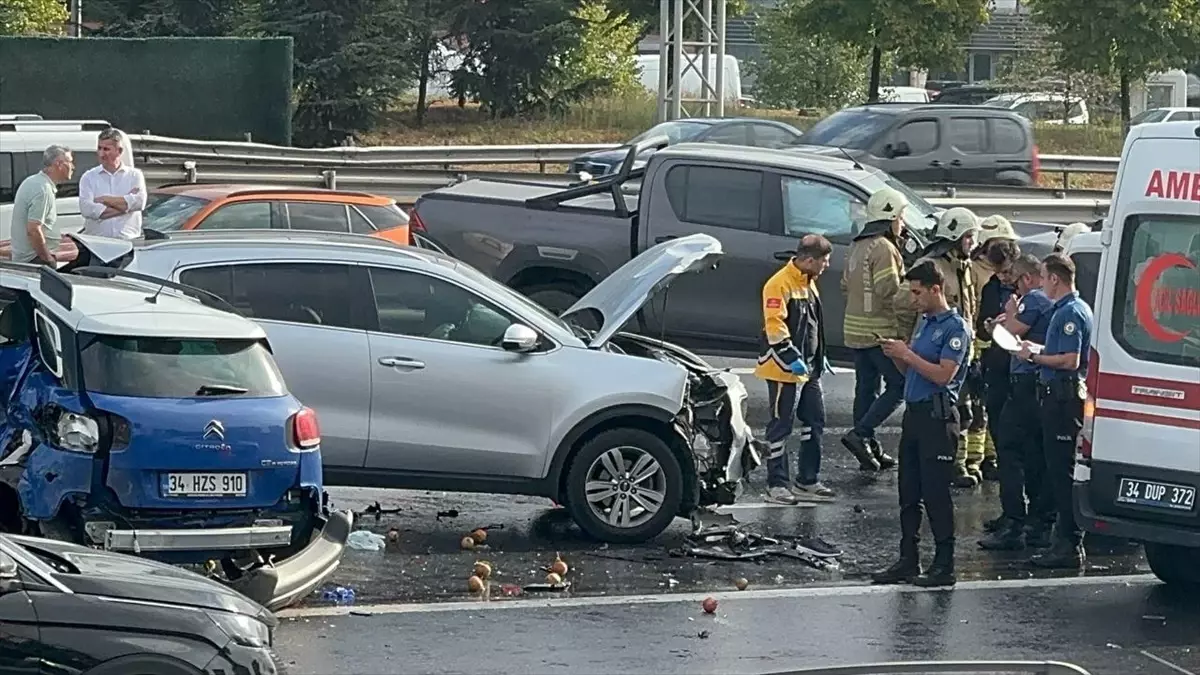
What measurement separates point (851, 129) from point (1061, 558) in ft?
49.0

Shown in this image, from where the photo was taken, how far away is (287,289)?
10102 millimetres

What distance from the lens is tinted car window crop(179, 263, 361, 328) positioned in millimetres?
10016

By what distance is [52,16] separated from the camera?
122 feet

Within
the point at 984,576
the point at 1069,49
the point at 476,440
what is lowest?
the point at 984,576

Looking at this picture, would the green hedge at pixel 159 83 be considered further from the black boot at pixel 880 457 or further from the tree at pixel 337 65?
the black boot at pixel 880 457

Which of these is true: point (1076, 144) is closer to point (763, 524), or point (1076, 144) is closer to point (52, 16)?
point (52, 16)

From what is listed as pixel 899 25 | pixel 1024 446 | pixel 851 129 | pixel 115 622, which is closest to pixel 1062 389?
pixel 1024 446

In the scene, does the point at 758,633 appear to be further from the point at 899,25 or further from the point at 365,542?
the point at 899,25

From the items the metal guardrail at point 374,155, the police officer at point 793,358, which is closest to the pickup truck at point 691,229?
the police officer at point 793,358

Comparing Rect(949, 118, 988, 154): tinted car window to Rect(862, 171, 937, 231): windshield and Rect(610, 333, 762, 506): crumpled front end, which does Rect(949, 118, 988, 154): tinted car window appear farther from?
Rect(610, 333, 762, 506): crumpled front end

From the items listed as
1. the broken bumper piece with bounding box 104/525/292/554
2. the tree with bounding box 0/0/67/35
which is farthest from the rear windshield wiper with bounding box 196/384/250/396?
the tree with bounding box 0/0/67/35

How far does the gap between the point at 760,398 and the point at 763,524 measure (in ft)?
13.8

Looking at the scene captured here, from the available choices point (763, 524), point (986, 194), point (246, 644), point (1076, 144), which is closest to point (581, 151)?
point (986, 194)

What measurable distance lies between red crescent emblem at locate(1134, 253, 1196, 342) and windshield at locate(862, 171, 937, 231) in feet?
14.8
